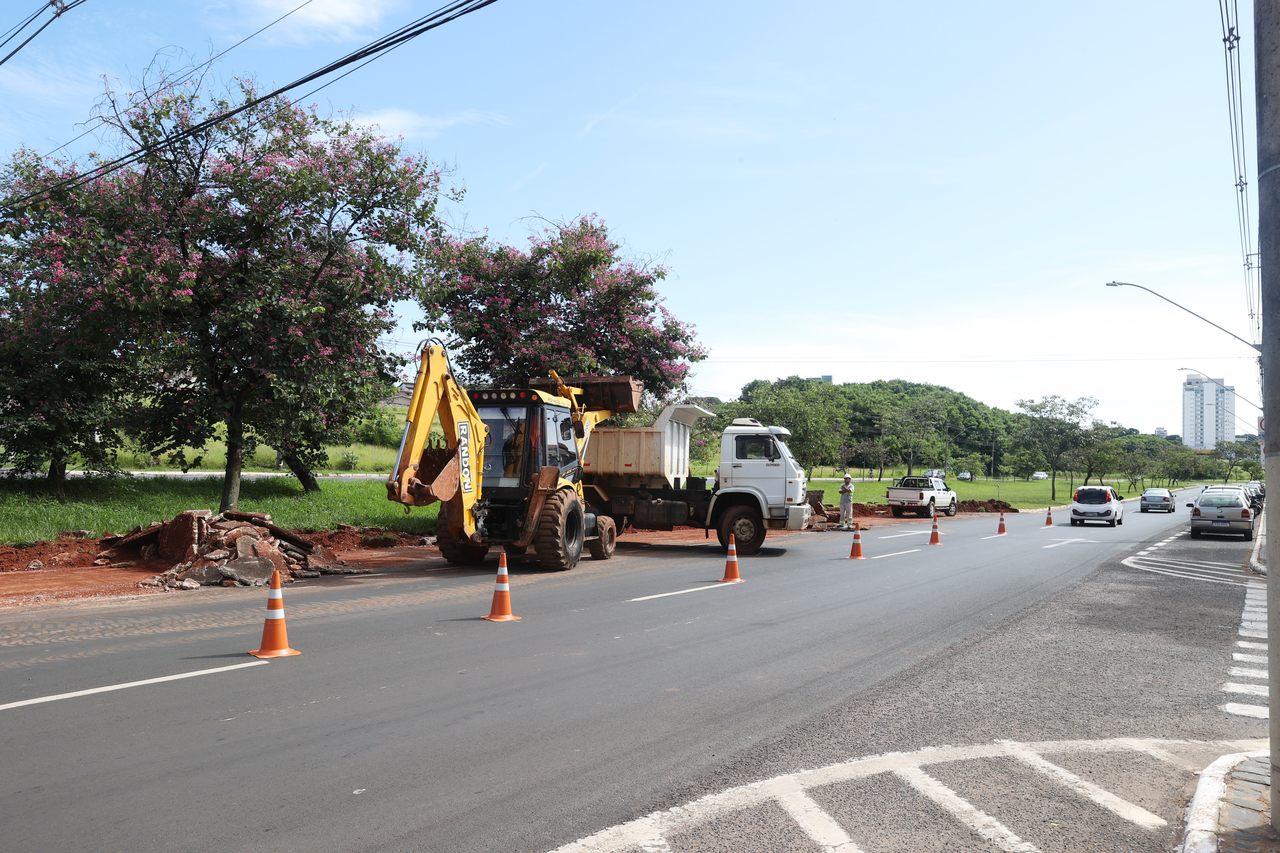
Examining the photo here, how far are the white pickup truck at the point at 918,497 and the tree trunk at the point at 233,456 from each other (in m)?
28.2

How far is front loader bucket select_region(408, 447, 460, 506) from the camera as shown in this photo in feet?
45.0

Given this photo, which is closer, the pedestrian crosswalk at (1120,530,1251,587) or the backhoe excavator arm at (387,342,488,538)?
the backhoe excavator arm at (387,342,488,538)

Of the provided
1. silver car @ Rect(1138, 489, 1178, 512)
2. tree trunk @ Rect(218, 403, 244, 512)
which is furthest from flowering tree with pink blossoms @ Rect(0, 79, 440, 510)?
silver car @ Rect(1138, 489, 1178, 512)

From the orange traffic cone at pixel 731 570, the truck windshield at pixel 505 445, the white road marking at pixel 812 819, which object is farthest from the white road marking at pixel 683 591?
the white road marking at pixel 812 819

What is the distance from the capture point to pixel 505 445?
16.0 metres

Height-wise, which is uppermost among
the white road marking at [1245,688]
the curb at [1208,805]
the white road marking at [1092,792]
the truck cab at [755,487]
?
the truck cab at [755,487]

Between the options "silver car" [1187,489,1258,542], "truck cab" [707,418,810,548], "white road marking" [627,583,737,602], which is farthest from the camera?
"silver car" [1187,489,1258,542]

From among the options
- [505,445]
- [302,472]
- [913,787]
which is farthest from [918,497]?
[913,787]

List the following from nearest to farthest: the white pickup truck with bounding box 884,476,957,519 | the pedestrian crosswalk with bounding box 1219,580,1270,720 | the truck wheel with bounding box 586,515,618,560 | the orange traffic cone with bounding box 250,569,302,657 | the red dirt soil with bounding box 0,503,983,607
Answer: the pedestrian crosswalk with bounding box 1219,580,1270,720, the orange traffic cone with bounding box 250,569,302,657, the red dirt soil with bounding box 0,503,983,607, the truck wheel with bounding box 586,515,618,560, the white pickup truck with bounding box 884,476,957,519

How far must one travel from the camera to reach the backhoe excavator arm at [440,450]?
1362 centimetres

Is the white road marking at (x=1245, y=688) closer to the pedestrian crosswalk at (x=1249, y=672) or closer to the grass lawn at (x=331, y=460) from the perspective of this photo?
the pedestrian crosswalk at (x=1249, y=672)

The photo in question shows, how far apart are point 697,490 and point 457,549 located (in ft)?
18.6

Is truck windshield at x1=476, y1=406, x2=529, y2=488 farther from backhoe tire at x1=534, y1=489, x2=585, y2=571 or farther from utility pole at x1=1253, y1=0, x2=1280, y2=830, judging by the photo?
utility pole at x1=1253, y1=0, x2=1280, y2=830

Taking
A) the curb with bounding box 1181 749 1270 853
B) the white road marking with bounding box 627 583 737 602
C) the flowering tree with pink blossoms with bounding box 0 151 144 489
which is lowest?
the curb with bounding box 1181 749 1270 853
